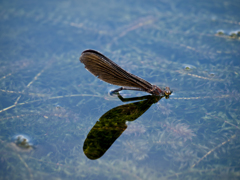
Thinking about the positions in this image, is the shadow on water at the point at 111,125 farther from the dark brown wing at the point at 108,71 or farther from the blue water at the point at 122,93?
the dark brown wing at the point at 108,71

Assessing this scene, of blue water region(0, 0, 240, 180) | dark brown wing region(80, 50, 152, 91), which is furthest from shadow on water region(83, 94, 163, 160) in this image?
dark brown wing region(80, 50, 152, 91)

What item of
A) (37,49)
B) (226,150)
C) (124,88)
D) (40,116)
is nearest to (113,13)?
(37,49)

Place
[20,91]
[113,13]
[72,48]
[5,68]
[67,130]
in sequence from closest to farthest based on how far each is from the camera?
[67,130] → [20,91] → [5,68] → [72,48] → [113,13]

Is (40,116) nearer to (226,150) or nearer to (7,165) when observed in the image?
(7,165)

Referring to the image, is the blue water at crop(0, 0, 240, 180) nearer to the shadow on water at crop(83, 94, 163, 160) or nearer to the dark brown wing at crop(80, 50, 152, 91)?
the shadow on water at crop(83, 94, 163, 160)

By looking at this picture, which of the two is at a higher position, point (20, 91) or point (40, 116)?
point (20, 91)

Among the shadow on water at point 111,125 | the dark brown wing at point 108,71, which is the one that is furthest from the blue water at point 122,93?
the dark brown wing at point 108,71
